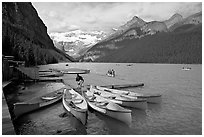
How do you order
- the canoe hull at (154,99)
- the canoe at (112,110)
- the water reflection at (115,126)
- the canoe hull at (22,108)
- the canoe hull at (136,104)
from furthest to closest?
1. the canoe hull at (154,99)
2. the canoe hull at (136,104)
3. the canoe hull at (22,108)
4. the canoe at (112,110)
5. the water reflection at (115,126)

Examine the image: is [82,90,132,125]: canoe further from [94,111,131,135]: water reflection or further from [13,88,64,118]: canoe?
[13,88,64,118]: canoe

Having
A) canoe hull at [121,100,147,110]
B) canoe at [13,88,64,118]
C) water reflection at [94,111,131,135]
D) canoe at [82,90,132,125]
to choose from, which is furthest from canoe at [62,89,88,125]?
canoe hull at [121,100,147,110]

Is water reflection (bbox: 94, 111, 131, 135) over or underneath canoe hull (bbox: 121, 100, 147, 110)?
underneath

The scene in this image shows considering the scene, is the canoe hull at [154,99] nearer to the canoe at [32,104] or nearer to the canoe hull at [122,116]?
the canoe hull at [122,116]

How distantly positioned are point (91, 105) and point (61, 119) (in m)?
3.79

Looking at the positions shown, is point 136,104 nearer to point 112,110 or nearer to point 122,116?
point 112,110

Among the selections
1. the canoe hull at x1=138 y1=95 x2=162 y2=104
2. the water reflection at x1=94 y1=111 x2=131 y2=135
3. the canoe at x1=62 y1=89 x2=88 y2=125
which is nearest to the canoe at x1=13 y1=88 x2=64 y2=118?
the canoe at x1=62 y1=89 x2=88 y2=125

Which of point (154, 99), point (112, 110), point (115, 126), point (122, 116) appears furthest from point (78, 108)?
point (154, 99)

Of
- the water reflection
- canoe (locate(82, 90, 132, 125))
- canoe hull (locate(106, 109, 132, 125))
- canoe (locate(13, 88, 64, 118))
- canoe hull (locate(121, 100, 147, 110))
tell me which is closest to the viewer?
the water reflection

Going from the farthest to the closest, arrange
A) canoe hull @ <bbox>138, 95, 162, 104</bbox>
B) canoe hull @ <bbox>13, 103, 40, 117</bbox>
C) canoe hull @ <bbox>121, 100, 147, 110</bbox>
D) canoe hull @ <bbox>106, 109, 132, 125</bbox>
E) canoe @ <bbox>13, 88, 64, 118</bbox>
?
Result: canoe hull @ <bbox>138, 95, 162, 104</bbox> → canoe hull @ <bbox>121, 100, 147, 110</bbox> → canoe @ <bbox>13, 88, 64, 118</bbox> → canoe hull @ <bbox>13, 103, 40, 117</bbox> → canoe hull @ <bbox>106, 109, 132, 125</bbox>

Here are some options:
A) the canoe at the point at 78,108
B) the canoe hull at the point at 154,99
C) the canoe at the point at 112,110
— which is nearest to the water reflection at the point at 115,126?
the canoe at the point at 112,110

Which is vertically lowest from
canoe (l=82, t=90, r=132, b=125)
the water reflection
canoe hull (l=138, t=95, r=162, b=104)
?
the water reflection

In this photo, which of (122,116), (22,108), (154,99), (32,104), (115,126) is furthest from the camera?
(154,99)

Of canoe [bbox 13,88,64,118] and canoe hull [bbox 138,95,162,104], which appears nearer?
canoe [bbox 13,88,64,118]
